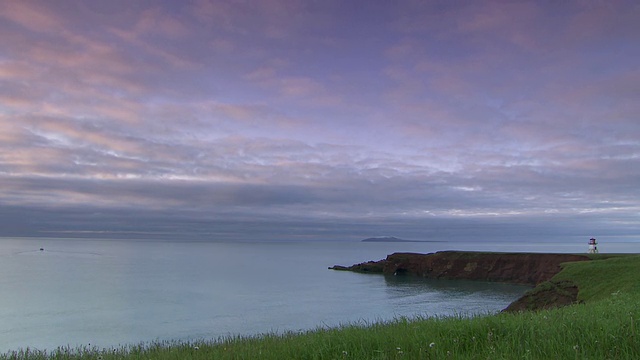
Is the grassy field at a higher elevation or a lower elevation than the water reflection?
higher

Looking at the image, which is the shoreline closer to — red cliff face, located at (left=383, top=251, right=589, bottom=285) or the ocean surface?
red cliff face, located at (left=383, top=251, right=589, bottom=285)

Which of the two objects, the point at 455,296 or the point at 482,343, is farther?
the point at 455,296

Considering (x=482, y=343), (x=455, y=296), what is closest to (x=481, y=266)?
(x=455, y=296)

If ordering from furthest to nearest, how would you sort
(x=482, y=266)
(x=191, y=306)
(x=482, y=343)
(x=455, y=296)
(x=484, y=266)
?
(x=482, y=266), (x=484, y=266), (x=455, y=296), (x=191, y=306), (x=482, y=343)

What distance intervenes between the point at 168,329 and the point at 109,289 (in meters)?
32.0

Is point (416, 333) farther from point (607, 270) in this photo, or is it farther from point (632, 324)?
point (607, 270)

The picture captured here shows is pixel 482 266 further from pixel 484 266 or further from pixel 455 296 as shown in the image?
pixel 455 296

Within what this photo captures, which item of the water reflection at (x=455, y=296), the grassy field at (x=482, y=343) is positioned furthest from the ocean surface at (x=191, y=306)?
the grassy field at (x=482, y=343)

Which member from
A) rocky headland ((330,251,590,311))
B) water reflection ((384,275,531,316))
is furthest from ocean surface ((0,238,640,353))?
rocky headland ((330,251,590,311))

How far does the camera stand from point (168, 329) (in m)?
34.8

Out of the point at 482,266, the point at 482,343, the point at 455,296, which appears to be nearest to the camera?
the point at 482,343

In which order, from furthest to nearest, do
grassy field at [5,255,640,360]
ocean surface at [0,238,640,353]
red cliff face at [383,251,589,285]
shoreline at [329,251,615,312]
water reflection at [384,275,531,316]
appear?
red cliff face at [383,251,589,285] → shoreline at [329,251,615,312] → water reflection at [384,275,531,316] → ocean surface at [0,238,640,353] → grassy field at [5,255,640,360]

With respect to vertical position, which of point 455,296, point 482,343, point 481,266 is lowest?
point 455,296

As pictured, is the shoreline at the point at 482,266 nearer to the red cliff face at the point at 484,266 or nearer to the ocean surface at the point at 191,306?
the red cliff face at the point at 484,266
